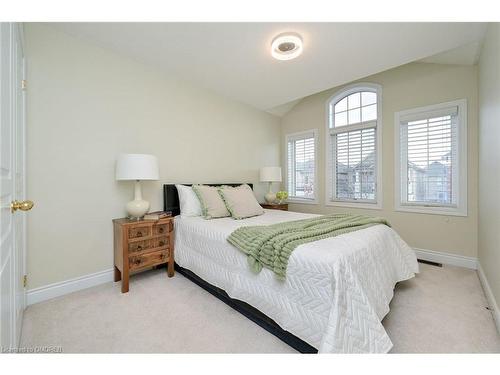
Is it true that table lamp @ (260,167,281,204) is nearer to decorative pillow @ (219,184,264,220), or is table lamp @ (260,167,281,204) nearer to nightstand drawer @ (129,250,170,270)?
decorative pillow @ (219,184,264,220)

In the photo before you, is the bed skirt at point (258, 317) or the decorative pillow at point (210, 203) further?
the decorative pillow at point (210, 203)

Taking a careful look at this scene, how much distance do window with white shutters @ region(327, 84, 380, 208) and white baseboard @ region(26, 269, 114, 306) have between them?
134 inches

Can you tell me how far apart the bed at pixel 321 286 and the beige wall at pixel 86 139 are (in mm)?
1144

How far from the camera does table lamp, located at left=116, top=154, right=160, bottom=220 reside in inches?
87.5

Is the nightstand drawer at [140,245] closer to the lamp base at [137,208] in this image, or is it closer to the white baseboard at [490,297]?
the lamp base at [137,208]

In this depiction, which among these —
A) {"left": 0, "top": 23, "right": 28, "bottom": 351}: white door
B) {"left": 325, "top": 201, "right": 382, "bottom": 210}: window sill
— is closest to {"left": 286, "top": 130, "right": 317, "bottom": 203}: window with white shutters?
{"left": 325, "top": 201, "right": 382, "bottom": 210}: window sill

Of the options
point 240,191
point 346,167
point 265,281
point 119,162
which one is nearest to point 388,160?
point 346,167

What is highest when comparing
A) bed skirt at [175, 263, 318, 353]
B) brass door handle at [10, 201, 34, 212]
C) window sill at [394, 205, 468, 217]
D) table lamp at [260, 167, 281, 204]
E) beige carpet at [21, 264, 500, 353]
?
table lamp at [260, 167, 281, 204]

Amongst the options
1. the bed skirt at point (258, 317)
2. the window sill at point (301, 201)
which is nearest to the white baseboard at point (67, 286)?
the bed skirt at point (258, 317)

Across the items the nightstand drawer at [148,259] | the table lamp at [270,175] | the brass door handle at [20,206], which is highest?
the table lamp at [270,175]

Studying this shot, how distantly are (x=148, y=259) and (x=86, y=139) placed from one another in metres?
1.37

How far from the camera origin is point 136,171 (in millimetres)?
2229

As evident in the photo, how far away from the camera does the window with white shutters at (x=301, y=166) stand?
13.7ft
